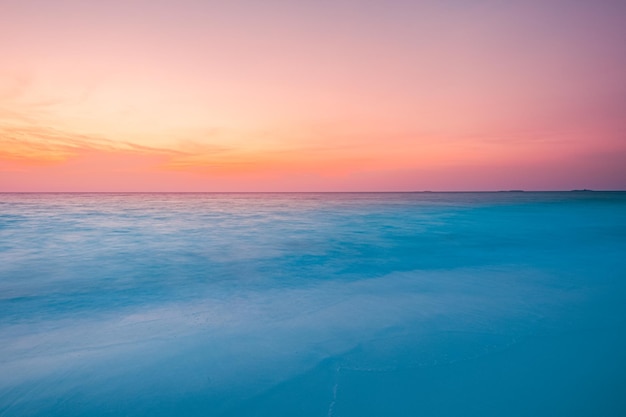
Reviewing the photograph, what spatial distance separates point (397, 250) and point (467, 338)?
9.66m

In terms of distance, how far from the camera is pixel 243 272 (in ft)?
34.1

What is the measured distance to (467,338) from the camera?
17.2 feet

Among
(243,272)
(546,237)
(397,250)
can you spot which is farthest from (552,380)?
(546,237)

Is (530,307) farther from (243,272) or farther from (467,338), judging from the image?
(243,272)

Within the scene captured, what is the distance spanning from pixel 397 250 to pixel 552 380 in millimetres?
10761

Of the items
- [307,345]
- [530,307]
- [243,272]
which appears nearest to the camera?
[307,345]

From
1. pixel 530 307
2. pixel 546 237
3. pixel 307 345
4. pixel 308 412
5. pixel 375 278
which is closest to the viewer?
pixel 308 412

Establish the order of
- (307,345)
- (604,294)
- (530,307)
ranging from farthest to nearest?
(604,294)
(530,307)
(307,345)

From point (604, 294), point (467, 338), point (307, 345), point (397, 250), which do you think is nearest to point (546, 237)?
point (397, 250)

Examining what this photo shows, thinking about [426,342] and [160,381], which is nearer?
[160,381]

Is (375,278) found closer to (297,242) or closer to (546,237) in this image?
(297,242)

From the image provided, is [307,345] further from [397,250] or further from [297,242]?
[297,242]

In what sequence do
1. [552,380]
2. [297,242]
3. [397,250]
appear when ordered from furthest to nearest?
Answer: [297,242] < [397,250] < [552,380]

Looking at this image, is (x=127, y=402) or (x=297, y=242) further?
(x=297, y=242)
